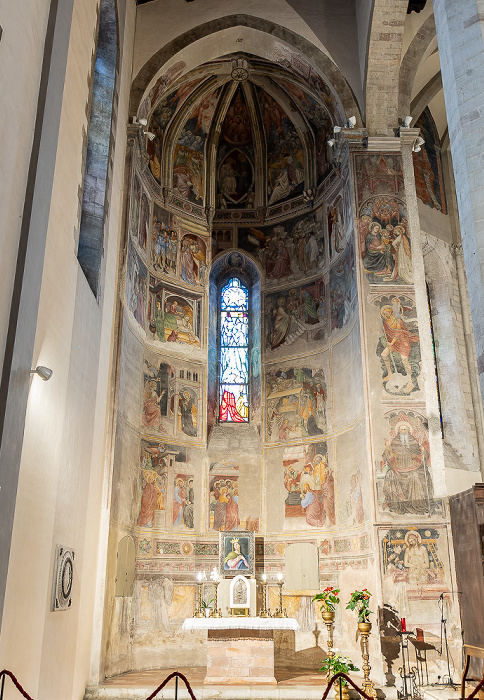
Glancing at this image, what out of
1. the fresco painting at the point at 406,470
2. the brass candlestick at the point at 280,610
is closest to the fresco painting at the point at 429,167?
the fresco painting at the point at 406,470

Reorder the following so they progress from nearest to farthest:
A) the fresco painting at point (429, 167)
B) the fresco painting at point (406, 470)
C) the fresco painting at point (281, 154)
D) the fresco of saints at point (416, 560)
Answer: the fresco of saints at point (416, 560) → the fresco painting at point (406, 470) → the fresco painting at point (429, 167) → the fresco painting at point (281, 154)

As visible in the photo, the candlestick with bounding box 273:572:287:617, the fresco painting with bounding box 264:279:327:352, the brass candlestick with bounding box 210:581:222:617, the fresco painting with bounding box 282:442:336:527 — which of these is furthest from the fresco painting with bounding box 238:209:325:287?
the brass candlestick with bounding box 210:581:222:617

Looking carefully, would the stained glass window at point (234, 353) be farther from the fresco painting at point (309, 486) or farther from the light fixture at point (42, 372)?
the light fixture at point (42, 372)

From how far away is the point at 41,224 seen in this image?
5.93 m

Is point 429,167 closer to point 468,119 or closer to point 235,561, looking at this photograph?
point 468,119

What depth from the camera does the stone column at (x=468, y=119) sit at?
6188 millimetres

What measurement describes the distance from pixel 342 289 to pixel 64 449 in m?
7.61

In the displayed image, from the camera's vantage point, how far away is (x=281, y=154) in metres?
16.5

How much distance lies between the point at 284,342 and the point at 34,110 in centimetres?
972

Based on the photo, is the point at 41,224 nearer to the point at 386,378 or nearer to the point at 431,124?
the point at 386,378

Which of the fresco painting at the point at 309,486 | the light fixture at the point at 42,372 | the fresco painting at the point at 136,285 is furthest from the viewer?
the fresco painting at the point at 309,486

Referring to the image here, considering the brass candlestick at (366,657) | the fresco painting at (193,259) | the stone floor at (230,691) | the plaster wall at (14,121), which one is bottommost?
the stone floor at (230,691)

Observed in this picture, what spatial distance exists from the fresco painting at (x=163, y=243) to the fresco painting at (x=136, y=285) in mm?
719

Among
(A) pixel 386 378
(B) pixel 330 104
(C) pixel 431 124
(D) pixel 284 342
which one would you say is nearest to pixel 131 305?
(D) pixel 284 342
